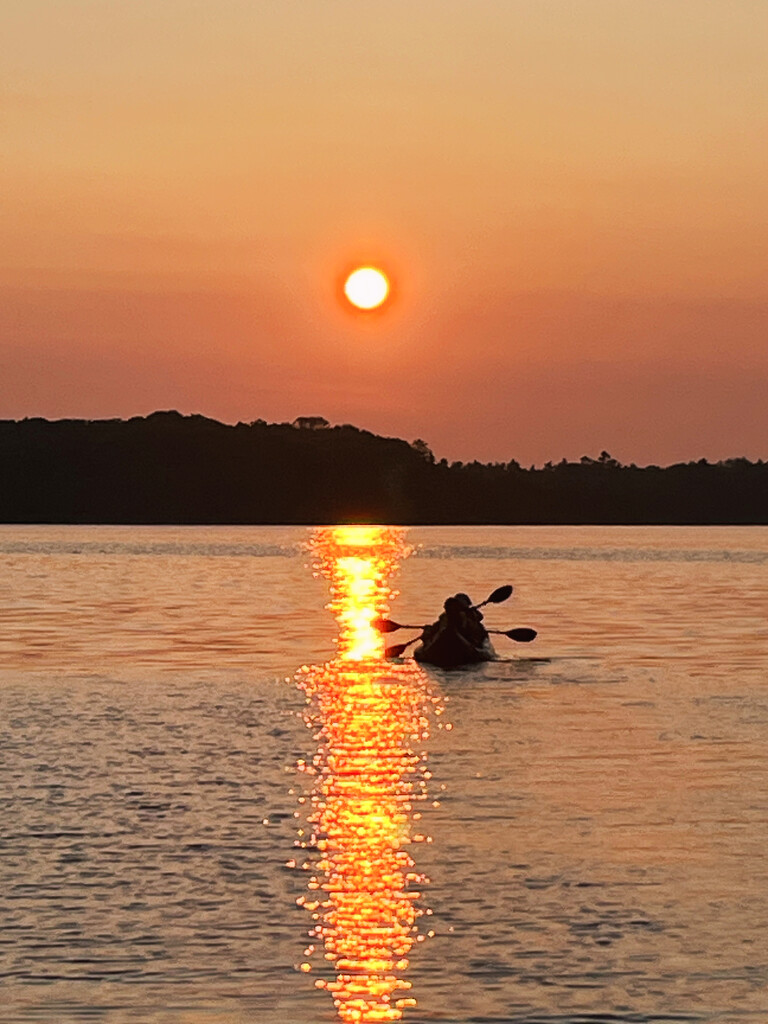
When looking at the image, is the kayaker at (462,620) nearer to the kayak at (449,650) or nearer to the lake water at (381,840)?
the kayak at (449,650)

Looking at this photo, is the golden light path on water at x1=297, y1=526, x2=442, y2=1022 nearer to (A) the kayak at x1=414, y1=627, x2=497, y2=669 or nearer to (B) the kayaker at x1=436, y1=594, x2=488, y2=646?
(A) the kayak at x1=414, y1=627, x2=497, y2=669

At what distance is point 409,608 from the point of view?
80500 mm

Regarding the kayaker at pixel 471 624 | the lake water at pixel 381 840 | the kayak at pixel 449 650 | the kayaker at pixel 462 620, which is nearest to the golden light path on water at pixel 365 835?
the lake water at pixel 381 840

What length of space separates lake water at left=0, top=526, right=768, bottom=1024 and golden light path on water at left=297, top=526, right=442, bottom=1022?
49 millimetres

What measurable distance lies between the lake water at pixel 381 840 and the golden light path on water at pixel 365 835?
0.05 meters

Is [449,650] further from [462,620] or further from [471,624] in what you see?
[471,624]

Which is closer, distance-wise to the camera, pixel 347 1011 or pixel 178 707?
pixel 347 1011

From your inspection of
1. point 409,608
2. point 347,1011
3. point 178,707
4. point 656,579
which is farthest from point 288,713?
point 656,579

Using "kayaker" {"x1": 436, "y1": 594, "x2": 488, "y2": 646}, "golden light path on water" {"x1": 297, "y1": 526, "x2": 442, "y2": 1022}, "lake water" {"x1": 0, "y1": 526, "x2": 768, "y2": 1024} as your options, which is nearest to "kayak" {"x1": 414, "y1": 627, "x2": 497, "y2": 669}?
"kayaker" {"x1": 436, "y1": 594, "x2": 488, "y2": 646}

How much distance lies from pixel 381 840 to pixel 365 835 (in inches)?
14.8

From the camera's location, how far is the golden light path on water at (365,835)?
49.2ft

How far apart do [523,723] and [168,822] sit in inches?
504

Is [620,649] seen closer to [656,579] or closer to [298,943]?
[298,943]

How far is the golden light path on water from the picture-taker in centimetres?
1501
